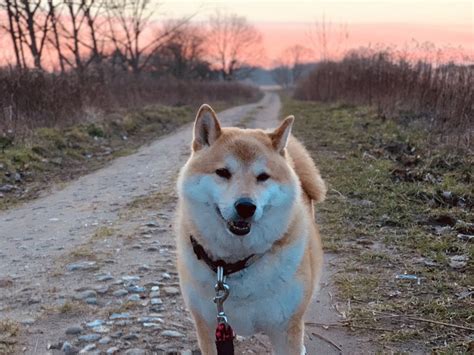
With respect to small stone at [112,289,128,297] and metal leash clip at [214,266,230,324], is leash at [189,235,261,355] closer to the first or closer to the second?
metal leash clip at [214,266,230,324]

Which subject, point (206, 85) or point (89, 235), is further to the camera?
point (206, 85)

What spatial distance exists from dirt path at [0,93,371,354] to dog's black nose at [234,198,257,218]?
3.64 feet

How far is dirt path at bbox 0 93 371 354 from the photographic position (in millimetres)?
2916

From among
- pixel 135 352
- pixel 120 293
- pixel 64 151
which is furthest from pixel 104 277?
pixel 64 151

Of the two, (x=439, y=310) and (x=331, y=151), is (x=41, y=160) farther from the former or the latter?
(x=439, y=310)

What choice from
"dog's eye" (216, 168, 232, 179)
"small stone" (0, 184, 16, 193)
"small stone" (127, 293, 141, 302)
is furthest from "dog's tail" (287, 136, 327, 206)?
"small stone" (0, 184, 16, 193)

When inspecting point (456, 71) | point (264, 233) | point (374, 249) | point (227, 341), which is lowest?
point (374, 249)

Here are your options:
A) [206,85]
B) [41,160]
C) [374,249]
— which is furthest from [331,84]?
[374,249]

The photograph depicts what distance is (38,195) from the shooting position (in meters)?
6.69

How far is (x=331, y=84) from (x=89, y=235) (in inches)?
731

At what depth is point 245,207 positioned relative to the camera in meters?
2.17

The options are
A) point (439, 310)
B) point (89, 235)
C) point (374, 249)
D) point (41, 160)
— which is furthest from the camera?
point (41, 160)

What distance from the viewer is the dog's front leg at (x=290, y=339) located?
2320mm

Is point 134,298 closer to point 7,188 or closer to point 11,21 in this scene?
point 7,188
